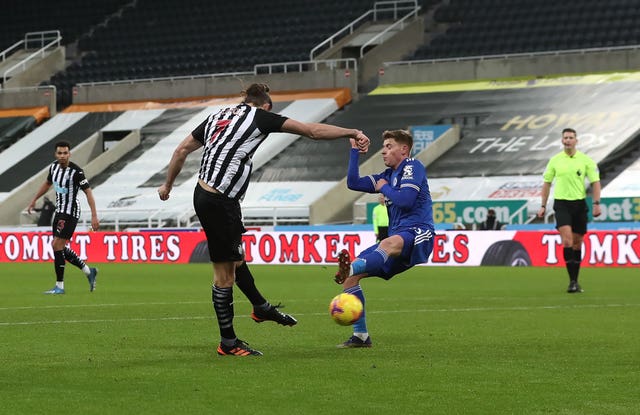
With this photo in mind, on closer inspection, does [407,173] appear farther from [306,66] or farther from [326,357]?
[306,66]

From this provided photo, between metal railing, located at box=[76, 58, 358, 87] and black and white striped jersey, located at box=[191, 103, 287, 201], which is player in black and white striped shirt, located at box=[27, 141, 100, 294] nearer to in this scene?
black and white striped jersey, located at box=[191, 103, 287, 201]

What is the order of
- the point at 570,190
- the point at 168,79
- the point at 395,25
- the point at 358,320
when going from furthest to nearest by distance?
the point at 168,79 < the point at 395,25 < the point at 570,190 < the point at 358,320

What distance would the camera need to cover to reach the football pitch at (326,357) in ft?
23.8

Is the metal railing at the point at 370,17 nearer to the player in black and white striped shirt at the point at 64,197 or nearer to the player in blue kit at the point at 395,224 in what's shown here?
the player in black and white striped shirt at the point at 64,197

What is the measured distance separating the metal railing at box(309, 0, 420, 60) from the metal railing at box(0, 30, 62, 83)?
1204cm

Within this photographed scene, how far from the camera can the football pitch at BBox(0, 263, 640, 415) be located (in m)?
7.25

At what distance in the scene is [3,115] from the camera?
48.9 metres

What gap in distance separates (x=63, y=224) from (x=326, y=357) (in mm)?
9679

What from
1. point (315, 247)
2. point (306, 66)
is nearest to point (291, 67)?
point (306, 66)

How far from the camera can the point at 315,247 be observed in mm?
31203

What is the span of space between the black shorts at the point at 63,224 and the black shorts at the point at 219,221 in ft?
29.1

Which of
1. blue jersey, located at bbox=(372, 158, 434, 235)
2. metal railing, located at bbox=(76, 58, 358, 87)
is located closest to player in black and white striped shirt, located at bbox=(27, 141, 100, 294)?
blue jersey, located at bbox=(372, 158, 434, 235)

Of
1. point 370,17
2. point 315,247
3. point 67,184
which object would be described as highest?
point 370,17

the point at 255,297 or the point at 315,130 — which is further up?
the point at 315,130
